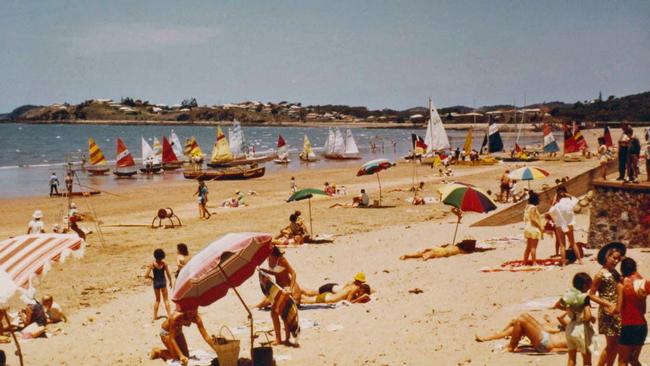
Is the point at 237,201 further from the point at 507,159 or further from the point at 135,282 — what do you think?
the point at 507,159

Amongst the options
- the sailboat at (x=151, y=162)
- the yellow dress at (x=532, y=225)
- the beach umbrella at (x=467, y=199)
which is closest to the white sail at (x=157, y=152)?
the sailboat at (x=151, y=162)

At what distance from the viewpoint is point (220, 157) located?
48750 millimetres

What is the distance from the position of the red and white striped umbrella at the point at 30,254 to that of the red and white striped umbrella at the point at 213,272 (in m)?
1.33

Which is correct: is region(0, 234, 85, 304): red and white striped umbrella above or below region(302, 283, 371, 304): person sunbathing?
above

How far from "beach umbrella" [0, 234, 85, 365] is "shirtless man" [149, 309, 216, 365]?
1.52m

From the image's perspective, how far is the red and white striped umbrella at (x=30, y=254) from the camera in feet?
22.8

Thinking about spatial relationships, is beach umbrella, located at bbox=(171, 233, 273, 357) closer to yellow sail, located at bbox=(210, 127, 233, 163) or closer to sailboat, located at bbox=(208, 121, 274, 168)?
sailboat, located at bbox=(208, 121, 274, 168)

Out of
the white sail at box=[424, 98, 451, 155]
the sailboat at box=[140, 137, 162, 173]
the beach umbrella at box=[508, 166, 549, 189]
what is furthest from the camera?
the sailboat at box=[140, 137, 162, 173]

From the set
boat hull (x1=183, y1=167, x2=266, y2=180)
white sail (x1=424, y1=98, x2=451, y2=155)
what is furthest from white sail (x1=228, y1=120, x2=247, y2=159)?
white sail (x1=424, y1=98, x2=451, y2=155)

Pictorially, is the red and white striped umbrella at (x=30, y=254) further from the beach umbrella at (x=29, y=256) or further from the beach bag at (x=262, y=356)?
the beach bag at (x=262, y=356)

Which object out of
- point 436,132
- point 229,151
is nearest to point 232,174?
point 229,151

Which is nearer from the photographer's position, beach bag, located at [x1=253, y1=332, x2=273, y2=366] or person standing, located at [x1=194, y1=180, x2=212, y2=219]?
beach bag, located at [x1=253, y1=332, x2=273, y2=366]

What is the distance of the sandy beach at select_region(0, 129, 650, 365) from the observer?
28.1 ft

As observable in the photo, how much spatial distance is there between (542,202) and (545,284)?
Result: 6.00 m
